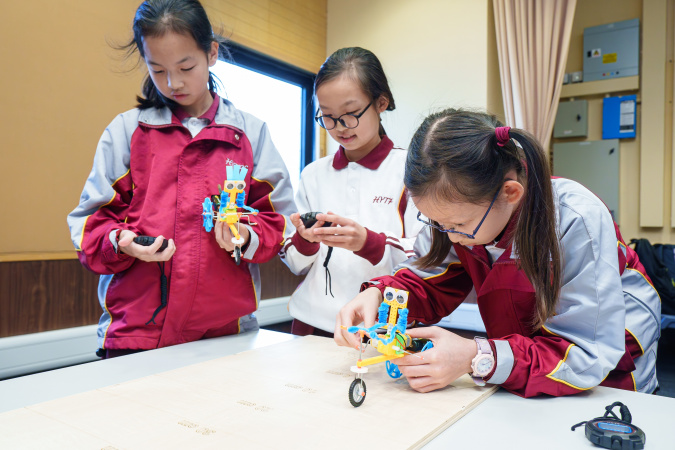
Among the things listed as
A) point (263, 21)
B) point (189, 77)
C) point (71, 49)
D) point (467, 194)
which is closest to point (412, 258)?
point (467, 194)

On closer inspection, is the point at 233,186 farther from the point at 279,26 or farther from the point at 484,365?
the point at 279,26

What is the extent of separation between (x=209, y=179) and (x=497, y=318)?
816mm

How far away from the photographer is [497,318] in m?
1.07

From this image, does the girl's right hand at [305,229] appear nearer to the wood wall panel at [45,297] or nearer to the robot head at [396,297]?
the robot head at [396,297]

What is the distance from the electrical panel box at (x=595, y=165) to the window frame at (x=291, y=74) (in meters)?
2.45

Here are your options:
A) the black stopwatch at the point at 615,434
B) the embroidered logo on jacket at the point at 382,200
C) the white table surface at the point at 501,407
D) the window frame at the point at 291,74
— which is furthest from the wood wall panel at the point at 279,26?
the black stopwatch at the point at 615,434

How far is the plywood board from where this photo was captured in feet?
2.21

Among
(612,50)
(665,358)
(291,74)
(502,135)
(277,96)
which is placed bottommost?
(665,358)

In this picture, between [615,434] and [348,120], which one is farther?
[348,120]

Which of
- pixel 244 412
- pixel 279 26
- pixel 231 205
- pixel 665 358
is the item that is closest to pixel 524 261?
pixel 244 412

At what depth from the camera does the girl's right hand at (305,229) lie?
1.26 m

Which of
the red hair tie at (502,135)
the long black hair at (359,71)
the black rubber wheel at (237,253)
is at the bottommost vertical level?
the black rubber wheel at (237,253)

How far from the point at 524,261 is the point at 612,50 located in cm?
447

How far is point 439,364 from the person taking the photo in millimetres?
869
